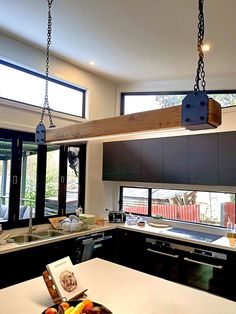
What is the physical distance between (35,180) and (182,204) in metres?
2.22

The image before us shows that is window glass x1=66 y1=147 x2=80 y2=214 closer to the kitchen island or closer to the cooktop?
the cooktop

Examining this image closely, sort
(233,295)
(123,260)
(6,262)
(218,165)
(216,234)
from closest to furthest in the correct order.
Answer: (6,262) → (233,295) → (218,165) → (216,234) → (123,260)

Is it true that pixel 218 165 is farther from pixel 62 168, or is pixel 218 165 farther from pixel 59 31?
pixel 59 31

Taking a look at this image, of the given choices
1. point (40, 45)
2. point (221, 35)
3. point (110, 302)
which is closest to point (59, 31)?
point (40, 45)

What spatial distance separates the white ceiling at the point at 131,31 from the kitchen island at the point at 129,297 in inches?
92.4

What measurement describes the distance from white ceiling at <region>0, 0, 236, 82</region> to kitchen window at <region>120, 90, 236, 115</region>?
1.05 feet

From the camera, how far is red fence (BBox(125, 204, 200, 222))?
3858 millimetres

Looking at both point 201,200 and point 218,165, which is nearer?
point 218,165

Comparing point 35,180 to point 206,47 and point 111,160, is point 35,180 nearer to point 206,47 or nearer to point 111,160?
point 111,160

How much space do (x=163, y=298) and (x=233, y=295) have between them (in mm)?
1593

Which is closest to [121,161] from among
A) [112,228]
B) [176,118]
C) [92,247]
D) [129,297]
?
[112,228]

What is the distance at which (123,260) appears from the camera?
3.79 meters

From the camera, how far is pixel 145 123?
A: 133cm

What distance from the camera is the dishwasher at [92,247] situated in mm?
3260
